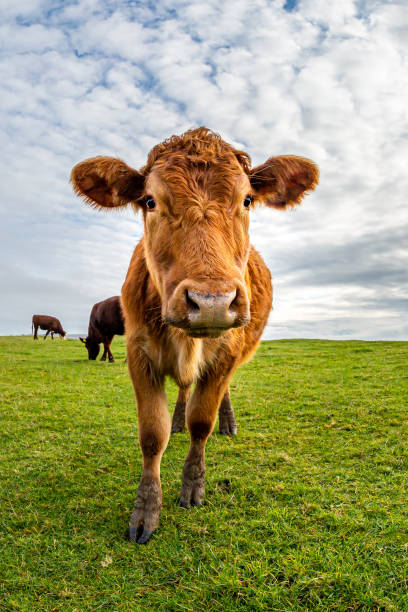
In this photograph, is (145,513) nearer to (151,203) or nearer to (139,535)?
(139,535)

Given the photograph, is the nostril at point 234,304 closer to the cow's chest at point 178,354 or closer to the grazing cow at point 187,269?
the grazing cow at point 187,269

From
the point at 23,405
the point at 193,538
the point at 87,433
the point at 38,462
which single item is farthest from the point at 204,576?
the point at 23,405

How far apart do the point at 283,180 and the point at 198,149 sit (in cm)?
103

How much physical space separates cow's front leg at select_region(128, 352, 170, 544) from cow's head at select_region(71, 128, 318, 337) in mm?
832

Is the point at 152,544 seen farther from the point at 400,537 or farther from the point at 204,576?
the point at 400,537

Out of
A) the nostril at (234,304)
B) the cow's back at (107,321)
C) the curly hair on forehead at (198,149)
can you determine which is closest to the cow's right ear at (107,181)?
the curly hair on forehead at (198,149)

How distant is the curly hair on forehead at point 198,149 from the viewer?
2.97 metres

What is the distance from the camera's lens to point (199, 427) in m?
3.58

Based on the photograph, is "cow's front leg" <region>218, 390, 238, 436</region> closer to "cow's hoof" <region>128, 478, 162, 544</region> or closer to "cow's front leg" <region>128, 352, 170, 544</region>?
"cow's front leg" <region>128, 352, 170, 544</region>

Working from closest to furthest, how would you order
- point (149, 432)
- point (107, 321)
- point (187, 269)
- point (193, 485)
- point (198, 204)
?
point (187, 269) → point (198, 204) → point (149, 432) → point (193, 485) → point (107, 321)

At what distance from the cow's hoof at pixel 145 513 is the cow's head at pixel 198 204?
1.50 meters

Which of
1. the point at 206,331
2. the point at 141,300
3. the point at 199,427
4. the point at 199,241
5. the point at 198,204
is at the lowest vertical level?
the point at 199,427

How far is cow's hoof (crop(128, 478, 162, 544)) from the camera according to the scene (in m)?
2.93

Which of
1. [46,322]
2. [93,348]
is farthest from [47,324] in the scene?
[93,348]
